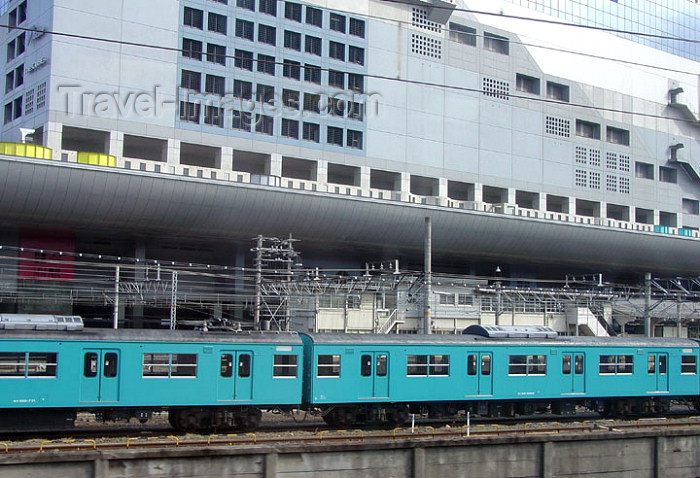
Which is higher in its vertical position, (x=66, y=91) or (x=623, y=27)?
(x=623, y=27)

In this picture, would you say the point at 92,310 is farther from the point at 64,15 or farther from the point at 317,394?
the point at 317,394

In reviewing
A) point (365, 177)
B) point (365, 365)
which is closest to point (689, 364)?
point (365, 365)

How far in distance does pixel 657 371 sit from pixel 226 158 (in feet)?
113

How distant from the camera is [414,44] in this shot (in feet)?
214

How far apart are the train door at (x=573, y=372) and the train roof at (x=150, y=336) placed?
10.1 metres

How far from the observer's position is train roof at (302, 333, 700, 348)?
2578 centimetres

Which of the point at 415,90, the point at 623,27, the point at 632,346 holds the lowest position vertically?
the point at 632,346

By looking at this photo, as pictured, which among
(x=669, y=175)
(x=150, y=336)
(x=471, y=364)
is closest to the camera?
(x=150, y=336)

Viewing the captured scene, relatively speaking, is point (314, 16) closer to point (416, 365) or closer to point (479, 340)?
point (479, 340)

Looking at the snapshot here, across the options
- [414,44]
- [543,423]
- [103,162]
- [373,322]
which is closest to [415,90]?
[414,44]

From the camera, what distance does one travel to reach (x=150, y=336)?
76.3 ft

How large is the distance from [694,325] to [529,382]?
54845 millimetres

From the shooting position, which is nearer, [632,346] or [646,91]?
[632,346]

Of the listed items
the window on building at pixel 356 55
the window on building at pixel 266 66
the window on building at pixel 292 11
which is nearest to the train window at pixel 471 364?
the window on building at pixel 266 66
